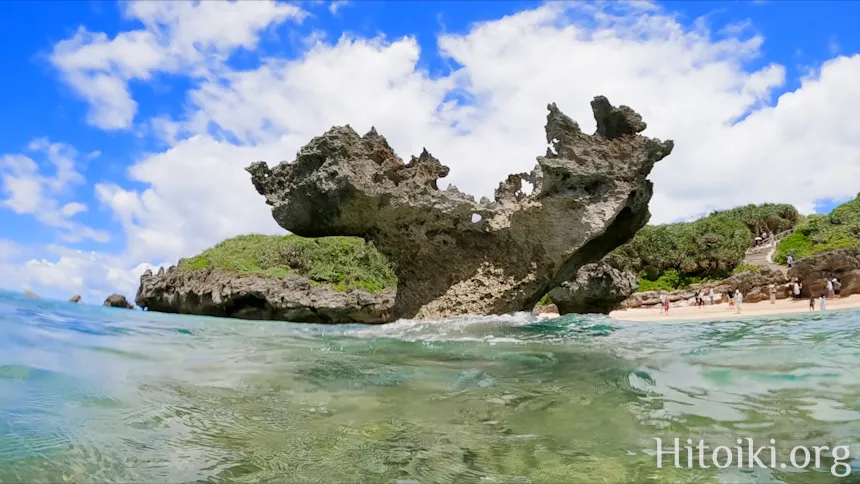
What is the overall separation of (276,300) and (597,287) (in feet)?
48.5

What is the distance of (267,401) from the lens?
4668 mm

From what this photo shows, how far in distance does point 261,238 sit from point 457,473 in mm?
41801

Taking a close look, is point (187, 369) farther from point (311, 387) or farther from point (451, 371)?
point (451, 371)

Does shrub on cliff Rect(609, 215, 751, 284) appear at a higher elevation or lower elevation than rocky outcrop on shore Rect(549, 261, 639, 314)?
higher

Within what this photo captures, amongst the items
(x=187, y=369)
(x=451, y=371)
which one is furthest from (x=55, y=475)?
(x=451, y=371)

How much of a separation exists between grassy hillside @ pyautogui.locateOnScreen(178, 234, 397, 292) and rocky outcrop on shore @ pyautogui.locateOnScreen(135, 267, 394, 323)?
5.56 metres

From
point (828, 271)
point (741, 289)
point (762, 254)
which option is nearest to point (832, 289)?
point (828, 271)

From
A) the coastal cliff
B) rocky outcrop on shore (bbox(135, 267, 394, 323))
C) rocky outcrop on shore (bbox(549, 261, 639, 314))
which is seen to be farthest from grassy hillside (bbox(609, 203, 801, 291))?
rocky outcrop on shore (bbox(135, 267, 394, 323))

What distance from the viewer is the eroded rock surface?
11.3 m

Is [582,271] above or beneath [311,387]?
above

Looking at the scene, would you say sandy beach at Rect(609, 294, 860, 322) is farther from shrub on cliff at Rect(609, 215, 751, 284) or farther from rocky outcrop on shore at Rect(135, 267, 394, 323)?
rocky outcrop on shore at Rect(135, 267, 394, 323)

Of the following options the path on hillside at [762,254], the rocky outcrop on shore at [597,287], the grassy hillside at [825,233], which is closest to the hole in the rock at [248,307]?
the rocky outcrop on shore at [597,287]

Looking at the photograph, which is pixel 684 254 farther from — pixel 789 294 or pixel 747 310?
pixel 747 310

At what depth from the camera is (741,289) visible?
27922 mm
